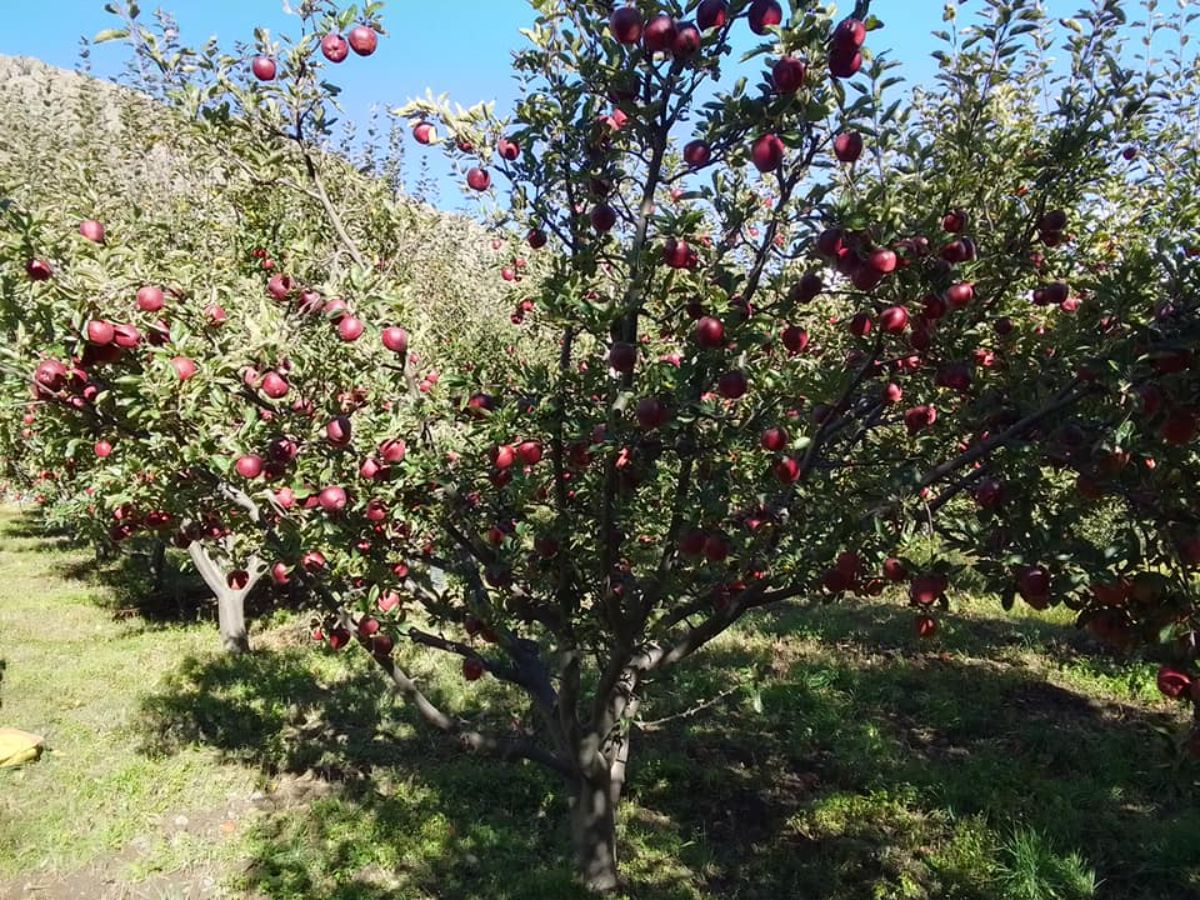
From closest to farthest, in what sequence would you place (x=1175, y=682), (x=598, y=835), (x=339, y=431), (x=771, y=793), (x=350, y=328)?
(x=1175, y=682) → (x=350, y=328) → (x=339, y=431) → (x=598, y=835) → (x=771, y=793)

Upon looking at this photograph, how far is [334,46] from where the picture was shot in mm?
3053

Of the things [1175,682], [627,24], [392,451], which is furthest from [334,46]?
[1175,682]

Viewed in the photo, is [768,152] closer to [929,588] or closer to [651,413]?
[651,413]

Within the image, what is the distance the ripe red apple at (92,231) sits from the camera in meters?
2.86

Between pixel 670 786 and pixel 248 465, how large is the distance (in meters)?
3.68

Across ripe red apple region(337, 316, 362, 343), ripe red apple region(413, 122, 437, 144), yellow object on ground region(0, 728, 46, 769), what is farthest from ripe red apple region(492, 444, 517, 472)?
yellow object on ground region(0, 728, 46, 769)

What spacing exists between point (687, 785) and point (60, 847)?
3708 mm

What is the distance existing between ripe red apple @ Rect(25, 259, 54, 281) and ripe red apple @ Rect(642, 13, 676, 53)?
6.71 ft

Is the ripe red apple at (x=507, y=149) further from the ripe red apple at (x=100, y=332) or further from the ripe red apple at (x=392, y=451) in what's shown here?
the ripe red apple at (x=100, y=332)

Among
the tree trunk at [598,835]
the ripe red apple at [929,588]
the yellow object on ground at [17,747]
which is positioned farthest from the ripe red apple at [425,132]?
the yellow object on ground at [17,747]

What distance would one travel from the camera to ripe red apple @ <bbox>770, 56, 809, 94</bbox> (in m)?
2.18

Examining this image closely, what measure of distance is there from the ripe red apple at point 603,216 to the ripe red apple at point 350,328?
36.1 inches

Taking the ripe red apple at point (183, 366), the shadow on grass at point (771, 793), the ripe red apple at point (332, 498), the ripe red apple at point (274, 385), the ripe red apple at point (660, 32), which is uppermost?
the ripe red apple at point (660, 32)

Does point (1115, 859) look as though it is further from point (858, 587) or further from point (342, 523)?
point (342, 523)
